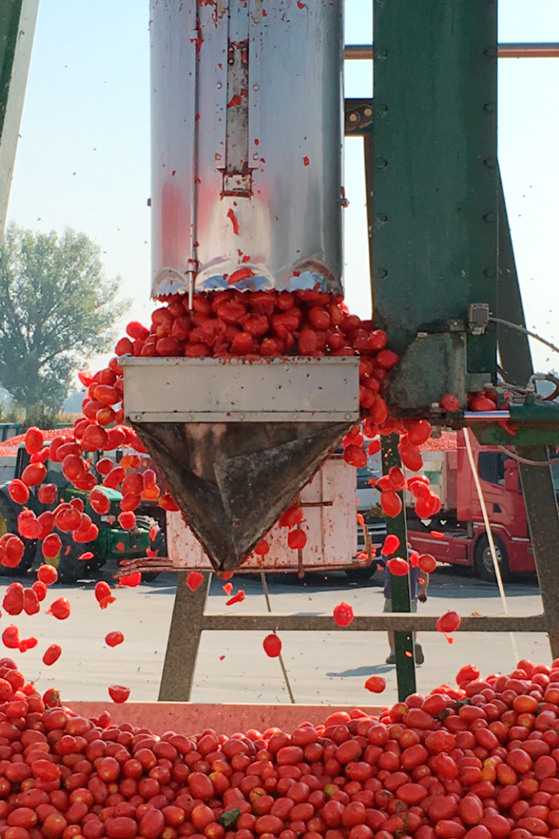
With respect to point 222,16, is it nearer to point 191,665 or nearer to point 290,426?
point 290,426

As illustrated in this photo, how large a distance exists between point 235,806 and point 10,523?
14.7 metres

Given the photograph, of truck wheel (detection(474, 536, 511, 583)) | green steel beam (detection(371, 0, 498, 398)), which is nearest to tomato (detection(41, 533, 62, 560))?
green steel beam (detection(371, 0, 498, 398))

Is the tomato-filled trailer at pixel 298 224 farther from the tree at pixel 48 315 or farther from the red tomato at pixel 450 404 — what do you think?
the tree at pixel 48 315

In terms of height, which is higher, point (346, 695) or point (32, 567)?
point (32, 567)

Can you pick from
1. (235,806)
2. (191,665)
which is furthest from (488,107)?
(191,665)

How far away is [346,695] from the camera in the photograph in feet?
30.9

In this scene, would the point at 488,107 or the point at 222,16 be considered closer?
the point at 222,16

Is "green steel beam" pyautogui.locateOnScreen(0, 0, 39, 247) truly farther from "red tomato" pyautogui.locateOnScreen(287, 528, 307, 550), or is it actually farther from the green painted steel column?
the green painted steel column

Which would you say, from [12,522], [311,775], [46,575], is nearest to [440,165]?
[311,775]

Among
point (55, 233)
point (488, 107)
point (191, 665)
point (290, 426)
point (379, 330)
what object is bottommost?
point (191, 665)

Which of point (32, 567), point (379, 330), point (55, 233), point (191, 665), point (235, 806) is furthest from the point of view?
point (55, 233)

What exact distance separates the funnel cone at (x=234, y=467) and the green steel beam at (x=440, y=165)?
574 mm

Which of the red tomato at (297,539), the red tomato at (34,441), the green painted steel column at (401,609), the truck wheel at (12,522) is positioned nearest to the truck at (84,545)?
the truck wheel at (12,522)

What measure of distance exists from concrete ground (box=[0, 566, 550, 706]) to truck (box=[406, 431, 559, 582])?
47 centimetres
